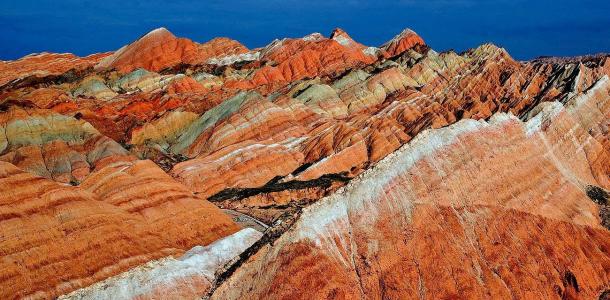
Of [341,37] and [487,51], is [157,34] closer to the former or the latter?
[341,37]

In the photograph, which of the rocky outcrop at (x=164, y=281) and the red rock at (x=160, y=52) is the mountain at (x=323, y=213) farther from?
the red rock at (x=160, y=52)

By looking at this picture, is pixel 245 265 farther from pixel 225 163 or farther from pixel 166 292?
pixel 225 163

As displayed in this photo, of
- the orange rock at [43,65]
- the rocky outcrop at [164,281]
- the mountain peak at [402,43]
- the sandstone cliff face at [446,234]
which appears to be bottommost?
the sandstone cliff face at [446,234]

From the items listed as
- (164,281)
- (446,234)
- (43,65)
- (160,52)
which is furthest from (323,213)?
(43,65)

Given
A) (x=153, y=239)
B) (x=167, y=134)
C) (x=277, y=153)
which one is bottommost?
(x=153, y=239)

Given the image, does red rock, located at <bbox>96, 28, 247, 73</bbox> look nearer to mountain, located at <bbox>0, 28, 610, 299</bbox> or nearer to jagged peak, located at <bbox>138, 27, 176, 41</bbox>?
jagged peak, located at <bbox>138, 27, 176, 41</bbox>

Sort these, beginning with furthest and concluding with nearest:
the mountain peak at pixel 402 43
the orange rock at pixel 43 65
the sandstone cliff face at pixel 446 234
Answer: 1. the mountain peak at pixel 402 43
2. the orange rock at pixel 43 65
3. the sandstone cliff face at pixel 446 234

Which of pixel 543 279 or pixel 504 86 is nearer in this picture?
pixel 543 279

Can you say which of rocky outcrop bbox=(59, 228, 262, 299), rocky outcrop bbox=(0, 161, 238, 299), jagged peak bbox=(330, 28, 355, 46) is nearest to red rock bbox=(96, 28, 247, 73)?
jagged peak bbox=(330, 28, 355, 46)

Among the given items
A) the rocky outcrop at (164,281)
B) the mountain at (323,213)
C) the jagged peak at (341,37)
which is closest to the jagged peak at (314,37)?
the jagged peak at (341,37)

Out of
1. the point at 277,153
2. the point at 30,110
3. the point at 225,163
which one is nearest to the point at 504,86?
the point at 277,153

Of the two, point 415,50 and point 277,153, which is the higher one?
point 415,50
